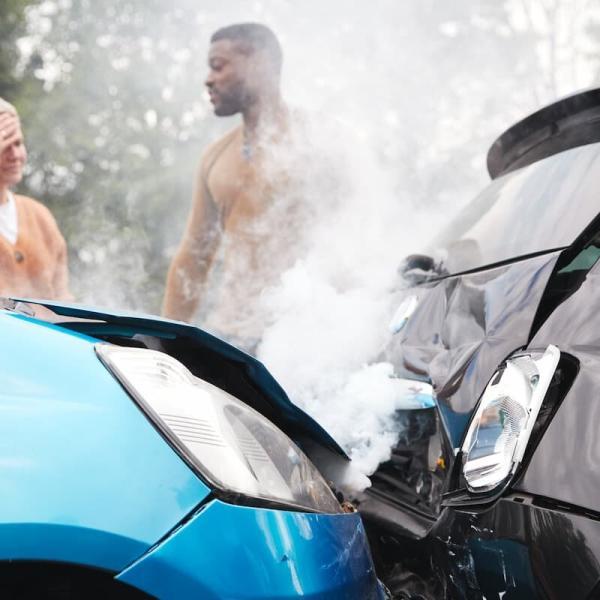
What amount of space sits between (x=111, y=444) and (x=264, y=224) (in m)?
5.03

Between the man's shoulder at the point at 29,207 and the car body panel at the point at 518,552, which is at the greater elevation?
the car body panel at the point at 518,552

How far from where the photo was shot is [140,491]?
1.06m

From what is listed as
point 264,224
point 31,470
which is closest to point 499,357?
point 31,470

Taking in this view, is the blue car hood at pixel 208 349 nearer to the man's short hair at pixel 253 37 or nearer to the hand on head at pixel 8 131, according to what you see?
the hand on head at pixel 8 131

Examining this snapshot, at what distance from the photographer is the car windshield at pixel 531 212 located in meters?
1.93

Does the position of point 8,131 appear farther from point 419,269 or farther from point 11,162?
point 419,269

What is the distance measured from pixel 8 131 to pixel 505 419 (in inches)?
194

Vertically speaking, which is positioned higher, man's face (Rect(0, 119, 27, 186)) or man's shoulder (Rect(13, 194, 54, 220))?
man's face (Rect(0, 119, 27, 186))

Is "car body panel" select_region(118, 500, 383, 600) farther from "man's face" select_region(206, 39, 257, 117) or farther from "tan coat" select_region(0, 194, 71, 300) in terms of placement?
"man's face" select_region(206, 39, 257, 117)

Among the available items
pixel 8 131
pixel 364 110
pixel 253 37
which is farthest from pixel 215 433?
pixel 364 110

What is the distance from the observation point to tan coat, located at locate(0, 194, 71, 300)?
16.5ft

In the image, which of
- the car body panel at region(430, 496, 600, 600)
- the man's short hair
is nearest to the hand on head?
the man's short hair

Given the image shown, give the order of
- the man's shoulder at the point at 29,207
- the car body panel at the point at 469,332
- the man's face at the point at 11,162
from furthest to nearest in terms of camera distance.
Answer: the man's shoulder at the point at 29,207 < the man's face at the point at 11,162 < the car body panel at the point at 469,332

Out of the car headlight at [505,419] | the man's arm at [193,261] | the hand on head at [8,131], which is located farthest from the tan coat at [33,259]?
the car headlight at [505,419]
